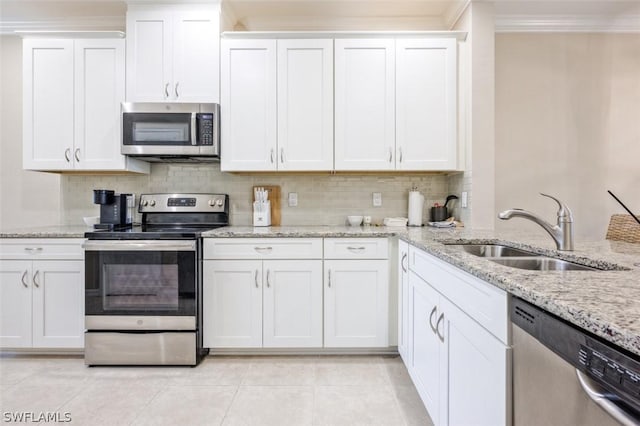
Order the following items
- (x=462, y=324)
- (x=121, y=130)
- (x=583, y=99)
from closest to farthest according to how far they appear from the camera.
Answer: (x=462, y=324), (x=121, y=130), (x=583, y=99)

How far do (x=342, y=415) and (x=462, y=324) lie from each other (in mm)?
955

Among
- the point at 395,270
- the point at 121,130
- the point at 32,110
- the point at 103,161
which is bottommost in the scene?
the point at 395,270

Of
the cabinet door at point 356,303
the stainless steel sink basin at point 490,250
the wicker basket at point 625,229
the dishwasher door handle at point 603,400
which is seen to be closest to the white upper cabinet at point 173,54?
the cabinet door at point 356,303

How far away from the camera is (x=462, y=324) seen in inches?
46.7

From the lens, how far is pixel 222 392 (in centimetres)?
195

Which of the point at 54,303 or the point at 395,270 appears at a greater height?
the point at 395,270

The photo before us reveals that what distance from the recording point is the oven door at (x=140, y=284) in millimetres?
2219

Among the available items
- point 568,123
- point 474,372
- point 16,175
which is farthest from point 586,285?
point 16,175

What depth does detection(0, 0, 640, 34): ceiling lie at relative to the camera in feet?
8.85

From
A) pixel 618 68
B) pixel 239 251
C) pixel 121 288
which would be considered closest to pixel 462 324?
pixel 239 251

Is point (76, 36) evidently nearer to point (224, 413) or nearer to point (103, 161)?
A: point (103, 161)

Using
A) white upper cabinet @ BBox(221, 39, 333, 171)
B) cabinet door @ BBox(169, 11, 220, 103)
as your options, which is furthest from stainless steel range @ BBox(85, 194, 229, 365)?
cabinet door @ BBox(169, 11, 220, 103)

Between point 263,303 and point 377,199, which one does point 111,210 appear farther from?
point 377,199

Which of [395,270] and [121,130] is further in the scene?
[121,130]
